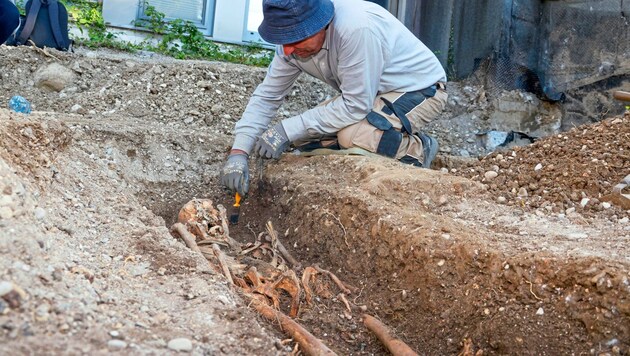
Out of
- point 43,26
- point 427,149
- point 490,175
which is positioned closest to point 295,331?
point 490,175

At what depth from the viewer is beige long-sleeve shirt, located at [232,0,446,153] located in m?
4.04

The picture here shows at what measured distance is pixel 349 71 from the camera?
13.5 feet

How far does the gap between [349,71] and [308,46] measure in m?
0.28

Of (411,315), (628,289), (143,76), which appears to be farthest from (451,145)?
(628,289)

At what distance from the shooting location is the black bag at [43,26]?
6223 millimetres

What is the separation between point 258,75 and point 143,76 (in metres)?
0.98

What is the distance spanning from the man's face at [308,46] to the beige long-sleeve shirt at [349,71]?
0.20 ft

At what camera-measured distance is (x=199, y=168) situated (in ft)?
15.3

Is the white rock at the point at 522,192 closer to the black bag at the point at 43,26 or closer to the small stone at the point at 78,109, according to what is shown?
the small stone at the point at 78,109

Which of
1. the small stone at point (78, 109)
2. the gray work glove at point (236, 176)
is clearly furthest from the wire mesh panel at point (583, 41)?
the small stone at point (78, 109)

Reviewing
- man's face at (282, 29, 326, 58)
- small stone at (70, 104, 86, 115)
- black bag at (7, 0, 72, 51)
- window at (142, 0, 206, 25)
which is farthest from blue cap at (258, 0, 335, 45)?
window at (142, 0, 206, 25)

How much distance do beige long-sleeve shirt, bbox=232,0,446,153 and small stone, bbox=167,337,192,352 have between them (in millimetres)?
2363

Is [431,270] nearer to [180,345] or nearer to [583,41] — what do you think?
[180,345]

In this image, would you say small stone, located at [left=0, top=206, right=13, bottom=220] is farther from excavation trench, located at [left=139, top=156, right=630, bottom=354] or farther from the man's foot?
the man's foot
